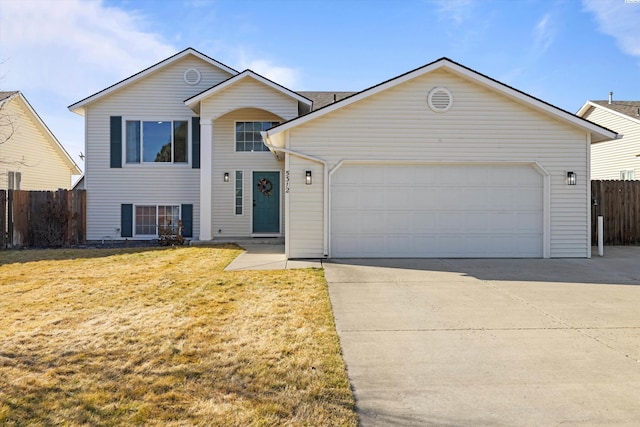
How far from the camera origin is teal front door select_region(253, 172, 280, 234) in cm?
1412

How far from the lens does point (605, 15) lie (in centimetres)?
1135

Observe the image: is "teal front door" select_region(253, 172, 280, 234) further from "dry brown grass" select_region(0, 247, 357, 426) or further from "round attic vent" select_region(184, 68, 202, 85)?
"dry brown grass" select_region(0, 247, 357, 426)

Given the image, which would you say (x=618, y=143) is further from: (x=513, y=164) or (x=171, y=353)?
(x=171, y=353)

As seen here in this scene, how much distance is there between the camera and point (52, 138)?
65.0 feet

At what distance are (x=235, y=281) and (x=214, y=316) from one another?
6.68 feet

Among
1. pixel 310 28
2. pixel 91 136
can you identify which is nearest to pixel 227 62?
pixel 310 28

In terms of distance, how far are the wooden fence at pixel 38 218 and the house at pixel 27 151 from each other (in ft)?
13.4

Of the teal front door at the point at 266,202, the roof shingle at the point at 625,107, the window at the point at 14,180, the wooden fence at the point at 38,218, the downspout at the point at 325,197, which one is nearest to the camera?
the downspout at the point at 325,197

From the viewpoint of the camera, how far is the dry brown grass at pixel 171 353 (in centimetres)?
290

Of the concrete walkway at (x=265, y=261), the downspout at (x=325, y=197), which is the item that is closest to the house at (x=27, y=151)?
the concrete walkway at (x=265, y=261)

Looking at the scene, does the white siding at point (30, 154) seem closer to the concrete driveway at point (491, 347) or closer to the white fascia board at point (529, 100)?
the white fascia board at point (529, 100)

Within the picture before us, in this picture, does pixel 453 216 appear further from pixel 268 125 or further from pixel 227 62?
pixel 227 62

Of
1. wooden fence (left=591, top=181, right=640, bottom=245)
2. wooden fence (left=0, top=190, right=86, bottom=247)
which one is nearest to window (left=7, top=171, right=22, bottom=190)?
wooden fence (left=0, top=190, right=86, bottom=247)

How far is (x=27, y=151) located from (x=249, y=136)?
37.0 ft
